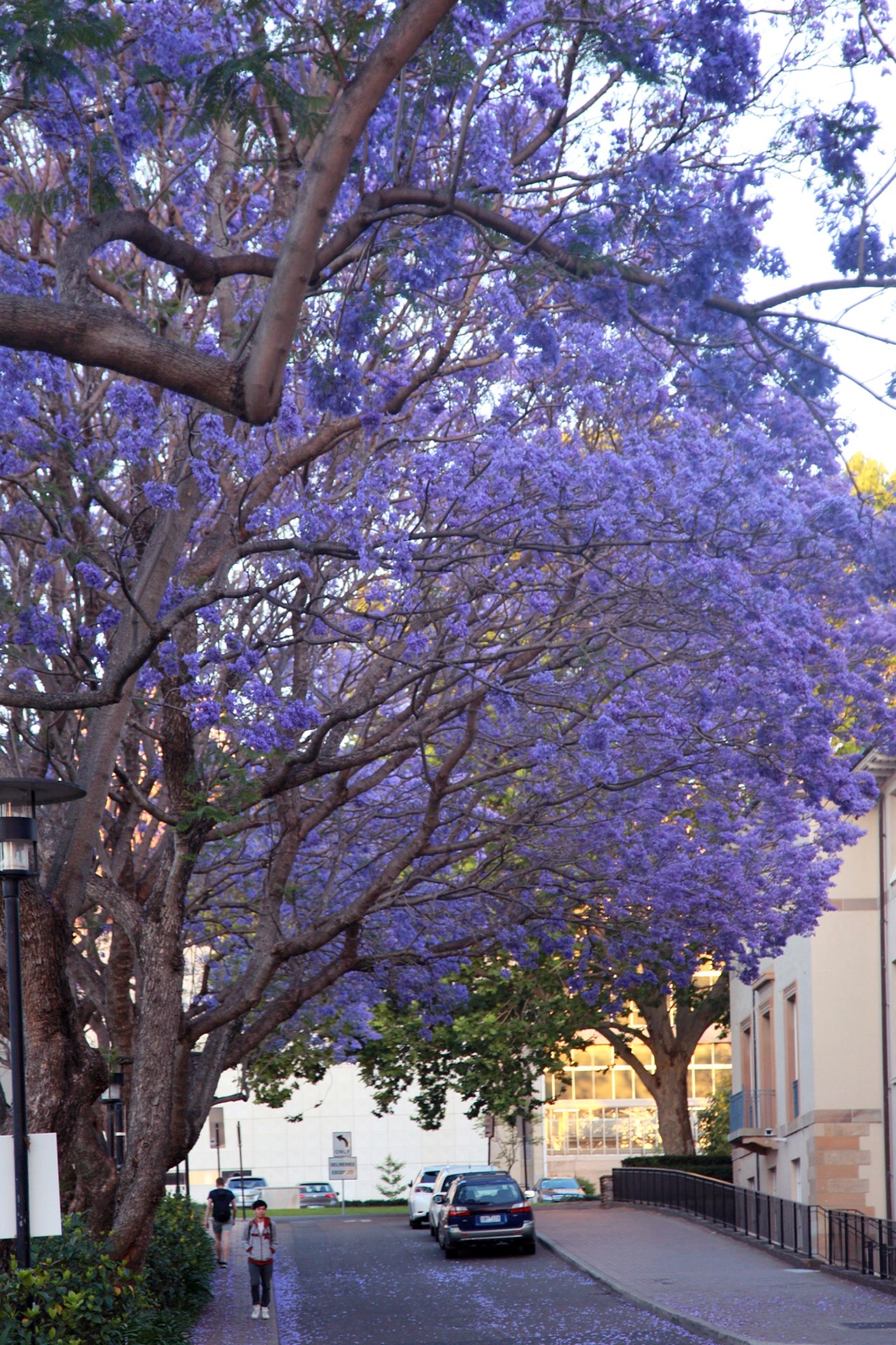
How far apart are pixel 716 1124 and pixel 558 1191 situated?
5755mm

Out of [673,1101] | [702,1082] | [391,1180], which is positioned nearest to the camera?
[673,1101]

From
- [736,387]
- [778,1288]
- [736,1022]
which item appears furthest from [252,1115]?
[736,387]

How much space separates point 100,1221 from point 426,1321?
6497 millimetres

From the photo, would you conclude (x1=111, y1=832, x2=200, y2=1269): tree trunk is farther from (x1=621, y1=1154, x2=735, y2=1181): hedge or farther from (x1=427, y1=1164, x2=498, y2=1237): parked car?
(x1=621, y1=1154, x2=735, y2=1181): hedge

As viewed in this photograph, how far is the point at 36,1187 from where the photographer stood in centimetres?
979

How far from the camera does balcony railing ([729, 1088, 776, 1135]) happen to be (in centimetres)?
3306

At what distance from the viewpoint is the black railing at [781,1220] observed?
69.6 ft

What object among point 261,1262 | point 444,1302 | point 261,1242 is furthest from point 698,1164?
point 261,1262

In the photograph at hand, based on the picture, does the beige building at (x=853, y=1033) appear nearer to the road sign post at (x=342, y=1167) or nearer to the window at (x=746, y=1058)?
the window at (x=746, y=1058)

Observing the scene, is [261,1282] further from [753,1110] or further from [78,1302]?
[753,1110]

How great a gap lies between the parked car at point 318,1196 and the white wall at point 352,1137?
512 centimetres

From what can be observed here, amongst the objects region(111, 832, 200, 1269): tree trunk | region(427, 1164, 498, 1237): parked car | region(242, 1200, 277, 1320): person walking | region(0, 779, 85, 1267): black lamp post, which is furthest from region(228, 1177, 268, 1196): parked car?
region(0, 779, 85, 1267): black lamp post

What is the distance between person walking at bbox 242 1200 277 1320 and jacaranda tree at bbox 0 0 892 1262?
2.11 m

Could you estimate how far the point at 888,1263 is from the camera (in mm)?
20281
